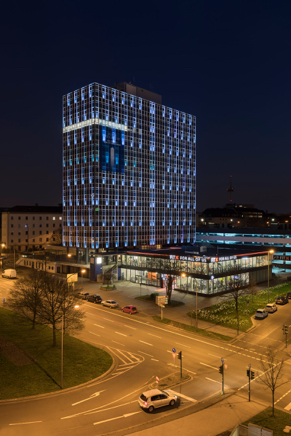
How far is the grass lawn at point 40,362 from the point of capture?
2674 cm

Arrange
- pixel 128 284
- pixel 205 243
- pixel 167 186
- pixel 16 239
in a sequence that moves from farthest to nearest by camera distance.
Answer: pixel 16 239 → pixel 205 243 → pixel 167 186 → pixel 128 284

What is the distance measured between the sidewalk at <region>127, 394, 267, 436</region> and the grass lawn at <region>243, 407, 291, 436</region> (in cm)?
70

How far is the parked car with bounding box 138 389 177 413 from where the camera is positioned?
2306 centimetres

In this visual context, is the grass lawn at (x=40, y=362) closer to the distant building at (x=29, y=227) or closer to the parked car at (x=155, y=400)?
the parked car at (x=155, y=400)

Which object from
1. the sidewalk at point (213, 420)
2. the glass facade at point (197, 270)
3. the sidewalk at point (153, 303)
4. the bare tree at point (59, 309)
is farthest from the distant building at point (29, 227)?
the sidewalk at point (213, 420)

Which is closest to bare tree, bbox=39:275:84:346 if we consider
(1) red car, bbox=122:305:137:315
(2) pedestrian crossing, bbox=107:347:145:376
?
(2) pedestrian crossing, bbox=107:347:145:376

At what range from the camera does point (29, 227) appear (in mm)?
131875

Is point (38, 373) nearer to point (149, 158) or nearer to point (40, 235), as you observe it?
point (149, 158)

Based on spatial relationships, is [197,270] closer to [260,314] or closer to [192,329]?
[260,314]

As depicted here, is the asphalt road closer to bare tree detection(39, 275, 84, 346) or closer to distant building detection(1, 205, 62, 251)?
bare tree detection(39, 275, 84, 346)

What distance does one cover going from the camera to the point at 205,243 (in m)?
119

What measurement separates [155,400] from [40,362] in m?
13.3

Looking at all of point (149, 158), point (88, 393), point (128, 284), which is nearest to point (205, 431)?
point (88, 393)

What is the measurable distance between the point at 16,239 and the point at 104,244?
56131 millimetres
